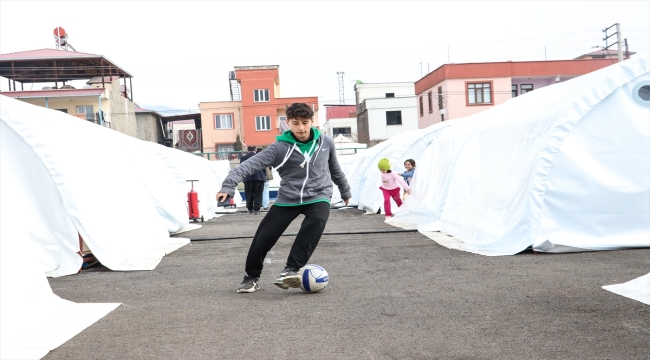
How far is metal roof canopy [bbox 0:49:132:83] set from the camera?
3931 cm

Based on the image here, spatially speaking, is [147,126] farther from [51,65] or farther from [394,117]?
[394,117]

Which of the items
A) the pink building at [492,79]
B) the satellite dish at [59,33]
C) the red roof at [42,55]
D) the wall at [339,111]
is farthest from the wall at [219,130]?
the wall at [339,111]

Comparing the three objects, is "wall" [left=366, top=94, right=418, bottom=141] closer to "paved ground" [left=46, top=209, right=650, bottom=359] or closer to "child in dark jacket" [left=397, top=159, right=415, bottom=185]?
"child in dark jacket" [left=397, top=159, right=415, bottom=185]

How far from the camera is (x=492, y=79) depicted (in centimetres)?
4591

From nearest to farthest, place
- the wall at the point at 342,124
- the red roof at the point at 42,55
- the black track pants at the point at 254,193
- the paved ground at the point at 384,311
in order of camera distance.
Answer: the paved ground at the point at 384,311 < the black track pants at the point at 254,193 < the red roof at the point at 42,55 < the wall at the point at 342,124

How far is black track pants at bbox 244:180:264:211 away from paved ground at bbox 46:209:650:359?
422 inches

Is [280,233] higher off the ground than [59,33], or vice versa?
[59,33]

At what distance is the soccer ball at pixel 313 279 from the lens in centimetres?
605

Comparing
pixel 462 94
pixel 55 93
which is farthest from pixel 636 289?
pixel 462 94

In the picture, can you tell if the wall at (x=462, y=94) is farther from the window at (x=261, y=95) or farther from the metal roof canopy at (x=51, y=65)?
the metal roof canopy at (x=51, y=65)

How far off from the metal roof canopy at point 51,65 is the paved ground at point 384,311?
34.4 meters

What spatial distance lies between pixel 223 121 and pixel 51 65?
1735 cm

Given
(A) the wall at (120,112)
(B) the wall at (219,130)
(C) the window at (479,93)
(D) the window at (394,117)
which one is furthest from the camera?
(D) the window at (394,117)

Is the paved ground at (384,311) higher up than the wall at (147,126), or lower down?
lower down
